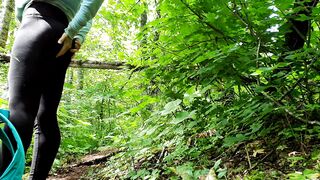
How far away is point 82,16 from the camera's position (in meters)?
1.54

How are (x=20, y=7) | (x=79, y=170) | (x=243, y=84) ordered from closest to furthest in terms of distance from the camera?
(x=20, y=7)
(x=243, y=84)
(x=79, y=170)

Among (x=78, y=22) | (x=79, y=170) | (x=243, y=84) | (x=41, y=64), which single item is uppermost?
(x=78, y=22)

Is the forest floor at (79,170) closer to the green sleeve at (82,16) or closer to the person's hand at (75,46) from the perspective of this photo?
the person's hand at (75,46)

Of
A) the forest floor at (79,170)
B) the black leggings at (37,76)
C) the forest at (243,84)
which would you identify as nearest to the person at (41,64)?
the black leggings at (37,76)

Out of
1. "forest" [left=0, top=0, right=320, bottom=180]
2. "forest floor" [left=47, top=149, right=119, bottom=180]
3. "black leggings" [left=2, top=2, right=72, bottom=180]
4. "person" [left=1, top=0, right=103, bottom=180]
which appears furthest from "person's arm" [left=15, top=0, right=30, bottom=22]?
"forest floor" [left=47, top=149, right=119, bottom=180]

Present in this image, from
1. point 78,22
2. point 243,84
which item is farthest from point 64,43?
point 243,84

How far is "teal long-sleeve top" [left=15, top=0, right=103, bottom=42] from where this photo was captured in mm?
1526

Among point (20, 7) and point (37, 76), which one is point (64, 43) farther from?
point (20, 7)

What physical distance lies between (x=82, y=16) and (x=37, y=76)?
0.39 m

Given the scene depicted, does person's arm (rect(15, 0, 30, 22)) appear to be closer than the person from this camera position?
No

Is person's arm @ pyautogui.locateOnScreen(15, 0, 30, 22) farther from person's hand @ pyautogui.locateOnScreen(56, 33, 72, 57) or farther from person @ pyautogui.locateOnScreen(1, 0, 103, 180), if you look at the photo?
person's hand @ pyautogui.locateOnScreen(56, 33, 72, 57)

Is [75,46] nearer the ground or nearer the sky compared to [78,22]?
nearer the ground

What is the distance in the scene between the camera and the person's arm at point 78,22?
152 cm

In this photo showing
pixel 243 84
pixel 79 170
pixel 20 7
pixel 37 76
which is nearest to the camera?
pixel 37 76
